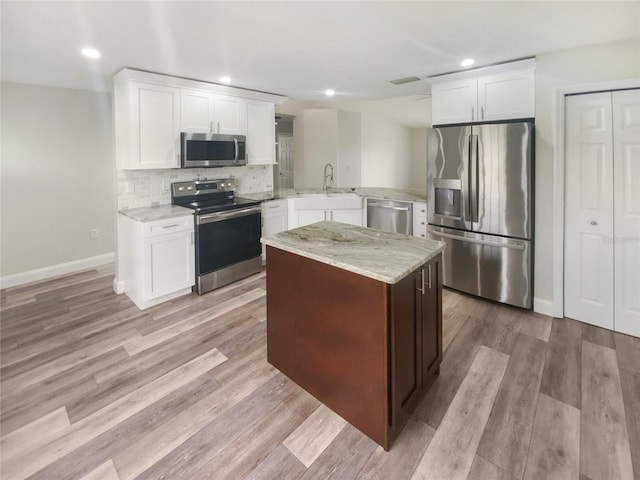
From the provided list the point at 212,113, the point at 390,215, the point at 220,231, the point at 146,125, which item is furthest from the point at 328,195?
the point at 146,125

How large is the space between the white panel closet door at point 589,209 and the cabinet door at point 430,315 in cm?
178

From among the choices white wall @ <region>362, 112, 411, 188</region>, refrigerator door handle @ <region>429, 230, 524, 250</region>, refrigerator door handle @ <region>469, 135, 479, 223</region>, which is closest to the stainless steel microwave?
refrigerator door handle @ <region>429, 230, 524, 250</region>

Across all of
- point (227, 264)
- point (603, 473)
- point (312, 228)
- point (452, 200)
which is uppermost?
point (452, 200)

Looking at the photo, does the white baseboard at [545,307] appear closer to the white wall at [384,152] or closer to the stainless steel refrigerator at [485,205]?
the stainless steel refrigerator at [485,205]

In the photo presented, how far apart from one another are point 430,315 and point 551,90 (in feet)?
7.86

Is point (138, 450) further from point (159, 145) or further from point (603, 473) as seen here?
point (159, 145)

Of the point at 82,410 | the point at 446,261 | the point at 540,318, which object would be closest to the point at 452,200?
the point at 446,261

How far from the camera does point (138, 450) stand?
174 cm

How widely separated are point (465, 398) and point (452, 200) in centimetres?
208

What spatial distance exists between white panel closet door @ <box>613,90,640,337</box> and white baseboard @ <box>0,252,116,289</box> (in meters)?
5.41

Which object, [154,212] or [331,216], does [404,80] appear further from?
[154,212]

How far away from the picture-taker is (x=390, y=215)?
4402 millimetres

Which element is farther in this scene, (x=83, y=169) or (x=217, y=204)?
(x=83, y=169)

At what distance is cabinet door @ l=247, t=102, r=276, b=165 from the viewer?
452 cm
